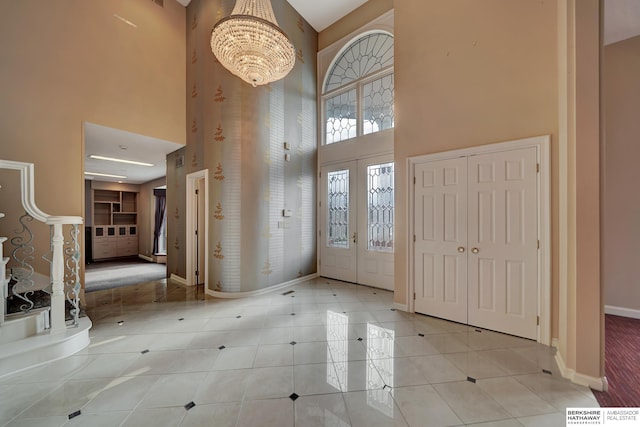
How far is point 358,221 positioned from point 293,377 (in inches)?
123

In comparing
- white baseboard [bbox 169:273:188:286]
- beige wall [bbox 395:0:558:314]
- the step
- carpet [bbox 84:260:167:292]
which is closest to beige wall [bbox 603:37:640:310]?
beige wall [bbox 395:0:558:314]

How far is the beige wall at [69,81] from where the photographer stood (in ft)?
10.0

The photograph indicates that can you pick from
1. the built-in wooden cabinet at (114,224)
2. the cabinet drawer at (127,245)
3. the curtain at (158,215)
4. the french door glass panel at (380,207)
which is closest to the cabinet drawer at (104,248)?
the built-in wooden cabinet at (114,224)

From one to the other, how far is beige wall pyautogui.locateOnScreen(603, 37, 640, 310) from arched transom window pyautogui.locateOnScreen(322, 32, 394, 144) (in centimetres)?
306

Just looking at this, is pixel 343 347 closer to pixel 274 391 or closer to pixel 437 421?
pixel 274 391

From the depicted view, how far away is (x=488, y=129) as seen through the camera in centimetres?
283

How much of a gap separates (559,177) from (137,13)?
6450 mm

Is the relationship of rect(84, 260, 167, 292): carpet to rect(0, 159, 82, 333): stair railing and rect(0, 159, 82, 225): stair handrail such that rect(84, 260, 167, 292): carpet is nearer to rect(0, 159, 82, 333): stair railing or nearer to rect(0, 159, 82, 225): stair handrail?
rect(0, 159, 82, 333): stair railing

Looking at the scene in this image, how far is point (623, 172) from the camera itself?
335 cm

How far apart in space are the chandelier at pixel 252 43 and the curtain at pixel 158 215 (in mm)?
6823

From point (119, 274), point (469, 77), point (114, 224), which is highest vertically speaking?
point (469, 77)

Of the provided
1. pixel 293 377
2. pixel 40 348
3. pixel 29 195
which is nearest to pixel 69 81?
pixel 29 195

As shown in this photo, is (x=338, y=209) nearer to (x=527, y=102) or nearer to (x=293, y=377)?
(x=527, y=102)

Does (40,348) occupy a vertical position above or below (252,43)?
below
